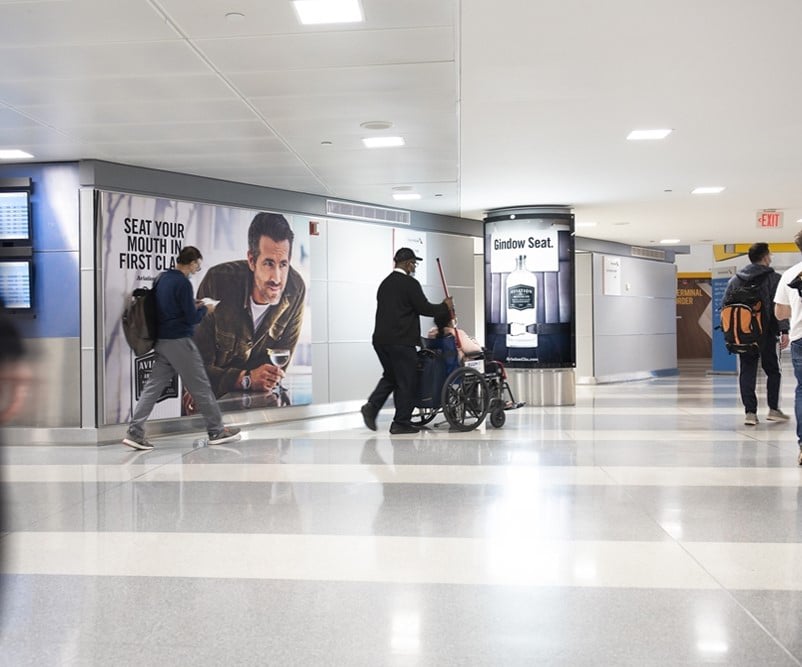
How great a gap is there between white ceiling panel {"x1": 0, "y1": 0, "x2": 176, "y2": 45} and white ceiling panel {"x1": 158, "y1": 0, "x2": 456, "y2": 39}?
0.54 ft

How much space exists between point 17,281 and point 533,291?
6.47 meters

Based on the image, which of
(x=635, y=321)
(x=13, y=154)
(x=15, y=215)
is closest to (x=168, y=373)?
(x=15, y=215)

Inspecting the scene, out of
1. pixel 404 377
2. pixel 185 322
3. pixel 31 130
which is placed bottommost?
pixel 404 377

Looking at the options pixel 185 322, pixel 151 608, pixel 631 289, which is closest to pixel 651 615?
pixel 151 608

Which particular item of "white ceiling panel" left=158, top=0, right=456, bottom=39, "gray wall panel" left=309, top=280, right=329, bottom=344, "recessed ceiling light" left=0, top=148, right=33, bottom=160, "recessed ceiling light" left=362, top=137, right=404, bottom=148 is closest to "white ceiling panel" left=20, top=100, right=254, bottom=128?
"recessed ceiling light" left=0, top=148, right=33, bottom=160

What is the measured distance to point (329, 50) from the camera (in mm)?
5059

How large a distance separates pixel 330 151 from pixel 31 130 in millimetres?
2633

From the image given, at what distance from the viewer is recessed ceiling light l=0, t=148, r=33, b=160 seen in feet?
25.1

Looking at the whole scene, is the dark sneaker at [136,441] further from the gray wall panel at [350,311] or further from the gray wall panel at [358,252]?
the gray wall panel at [358,252]

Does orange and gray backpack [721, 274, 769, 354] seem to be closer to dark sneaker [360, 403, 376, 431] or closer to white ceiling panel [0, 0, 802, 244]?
white ceiling panel [0, 0, 802, 244]

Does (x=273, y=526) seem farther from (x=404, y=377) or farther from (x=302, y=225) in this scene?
(x=302, y=225)

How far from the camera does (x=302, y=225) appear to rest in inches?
406

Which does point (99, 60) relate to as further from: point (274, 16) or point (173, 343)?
point (173, 343)

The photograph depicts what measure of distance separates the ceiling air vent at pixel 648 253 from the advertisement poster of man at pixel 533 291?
6421 millimetres
